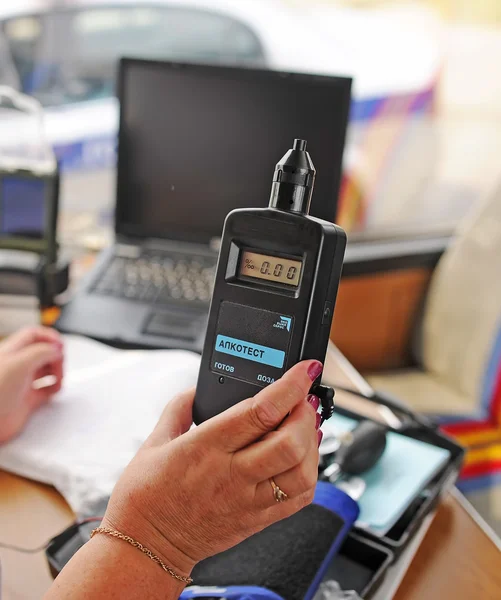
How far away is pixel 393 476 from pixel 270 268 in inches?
15.0

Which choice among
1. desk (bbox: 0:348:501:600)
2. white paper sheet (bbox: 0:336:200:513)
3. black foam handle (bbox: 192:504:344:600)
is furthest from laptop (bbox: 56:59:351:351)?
black foam handle (bbox: 192:504:344:600)

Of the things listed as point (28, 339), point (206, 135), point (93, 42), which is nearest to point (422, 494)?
point (28, 339)

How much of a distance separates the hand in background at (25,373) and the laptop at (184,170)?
0.20 m

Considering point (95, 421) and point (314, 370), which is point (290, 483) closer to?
point (314, 370)

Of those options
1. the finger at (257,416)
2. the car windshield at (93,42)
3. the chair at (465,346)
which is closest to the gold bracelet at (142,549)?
the finger at (257,416)

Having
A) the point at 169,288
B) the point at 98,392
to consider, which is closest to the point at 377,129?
the point at 169,288

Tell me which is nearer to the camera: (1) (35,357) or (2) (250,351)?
(2) (250,351)

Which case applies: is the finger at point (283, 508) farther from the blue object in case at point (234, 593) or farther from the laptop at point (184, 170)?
the laptop at point (184, 170)

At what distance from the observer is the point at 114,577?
0.47 m

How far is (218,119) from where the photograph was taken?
3.90ft

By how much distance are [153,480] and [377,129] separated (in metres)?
1.76

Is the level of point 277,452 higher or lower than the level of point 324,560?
higher

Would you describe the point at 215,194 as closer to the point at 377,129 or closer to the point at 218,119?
the point at 218,119

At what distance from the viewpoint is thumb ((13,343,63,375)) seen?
806 millimetres
